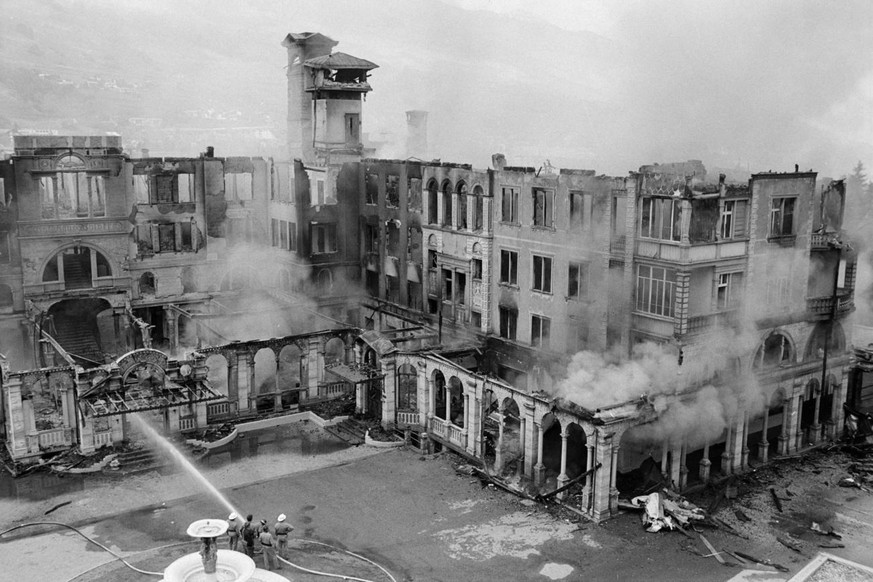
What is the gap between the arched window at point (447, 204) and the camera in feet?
164

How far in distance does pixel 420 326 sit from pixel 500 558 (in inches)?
856

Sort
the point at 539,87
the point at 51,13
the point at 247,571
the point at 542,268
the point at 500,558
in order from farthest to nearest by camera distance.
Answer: the point at 51,13
the point at 539,87
the point at 542,268
the point at 500,558
the point at 247,571

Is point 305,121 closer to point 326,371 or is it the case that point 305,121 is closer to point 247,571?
point 326,371

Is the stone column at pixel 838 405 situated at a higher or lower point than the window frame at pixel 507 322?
lower

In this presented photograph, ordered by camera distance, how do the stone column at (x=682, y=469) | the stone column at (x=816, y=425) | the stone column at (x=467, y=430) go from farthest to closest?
the stone column at (x=816, y=425), the stone column at (x=467, y=430), the stone column at (x=682, y=469)

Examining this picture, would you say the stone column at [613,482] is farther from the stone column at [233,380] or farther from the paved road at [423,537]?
the stone column at [233,380]

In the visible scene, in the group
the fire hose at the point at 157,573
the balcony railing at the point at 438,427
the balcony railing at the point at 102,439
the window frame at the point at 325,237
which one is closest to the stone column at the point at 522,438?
the balcony railing at the point at 438,427

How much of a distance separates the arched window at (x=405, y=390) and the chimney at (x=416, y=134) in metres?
29.9

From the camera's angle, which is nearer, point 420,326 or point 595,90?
point 420,326

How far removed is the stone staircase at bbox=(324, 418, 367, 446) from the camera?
42.1 m

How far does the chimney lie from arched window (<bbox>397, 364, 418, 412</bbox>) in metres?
29.9

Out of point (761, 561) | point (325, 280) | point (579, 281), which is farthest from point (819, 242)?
point (325, 280)

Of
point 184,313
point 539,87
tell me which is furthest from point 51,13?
point 184,313

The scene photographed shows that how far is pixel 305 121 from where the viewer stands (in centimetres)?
6444
